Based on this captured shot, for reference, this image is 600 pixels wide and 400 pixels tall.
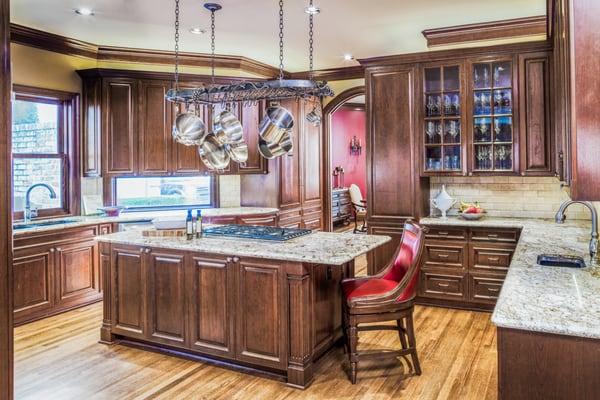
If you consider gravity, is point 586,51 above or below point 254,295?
above

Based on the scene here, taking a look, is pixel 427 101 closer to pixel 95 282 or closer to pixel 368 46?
pixel 368 46

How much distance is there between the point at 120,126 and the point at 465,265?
4.17 m

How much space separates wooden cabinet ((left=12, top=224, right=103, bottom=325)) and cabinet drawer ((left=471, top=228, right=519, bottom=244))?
3881 millimetres

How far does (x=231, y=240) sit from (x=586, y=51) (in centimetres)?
260

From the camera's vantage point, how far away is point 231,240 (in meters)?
3.61

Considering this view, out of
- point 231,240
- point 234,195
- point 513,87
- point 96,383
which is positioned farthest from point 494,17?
point 96,383

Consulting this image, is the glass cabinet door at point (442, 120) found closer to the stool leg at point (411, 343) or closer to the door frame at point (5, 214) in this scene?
the stool leg at point (411, 343)

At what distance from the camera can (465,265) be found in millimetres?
4789

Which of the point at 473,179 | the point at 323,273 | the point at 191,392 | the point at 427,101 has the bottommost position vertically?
the point at 191,392

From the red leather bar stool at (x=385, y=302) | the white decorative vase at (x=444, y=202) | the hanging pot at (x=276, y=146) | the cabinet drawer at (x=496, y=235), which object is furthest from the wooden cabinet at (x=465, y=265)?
the hanging pot at (x=276, y=146)

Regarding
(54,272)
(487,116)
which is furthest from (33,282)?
(487,116)

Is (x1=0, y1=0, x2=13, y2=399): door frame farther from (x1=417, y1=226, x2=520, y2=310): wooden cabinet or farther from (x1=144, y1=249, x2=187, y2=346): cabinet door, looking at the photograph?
(x1=417, y1=226, x2=520, y2=310): wooden cabinet

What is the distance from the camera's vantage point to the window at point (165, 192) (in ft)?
19.8

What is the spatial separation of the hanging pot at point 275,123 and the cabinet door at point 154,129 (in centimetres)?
253
